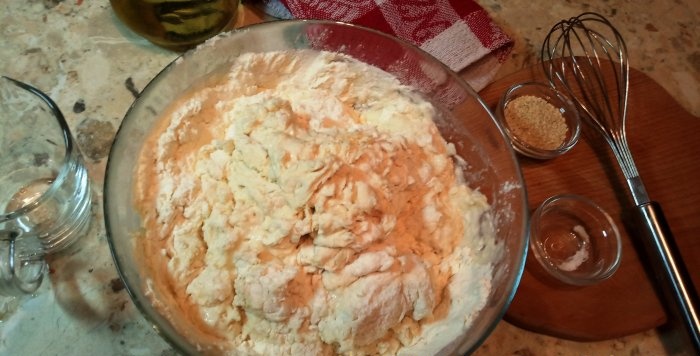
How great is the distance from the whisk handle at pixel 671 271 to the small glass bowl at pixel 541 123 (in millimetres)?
203

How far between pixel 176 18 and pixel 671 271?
1.11m

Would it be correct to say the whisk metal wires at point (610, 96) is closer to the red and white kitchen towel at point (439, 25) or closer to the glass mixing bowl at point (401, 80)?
the red and white kitchen towel at point (439, 25)

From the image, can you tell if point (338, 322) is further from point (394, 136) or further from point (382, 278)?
point (394, 136)

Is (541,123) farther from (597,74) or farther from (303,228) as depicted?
(303,228)

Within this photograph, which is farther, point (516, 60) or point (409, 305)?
point (516, 60)

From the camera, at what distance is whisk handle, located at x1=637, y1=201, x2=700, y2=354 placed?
94 centimetres

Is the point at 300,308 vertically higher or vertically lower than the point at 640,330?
higher

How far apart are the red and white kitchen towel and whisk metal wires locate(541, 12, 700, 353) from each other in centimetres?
17

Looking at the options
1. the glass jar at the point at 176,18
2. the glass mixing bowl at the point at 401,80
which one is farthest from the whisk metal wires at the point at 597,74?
the glass jar at the point at 176,18

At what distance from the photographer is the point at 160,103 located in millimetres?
852

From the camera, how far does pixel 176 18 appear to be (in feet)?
3.21

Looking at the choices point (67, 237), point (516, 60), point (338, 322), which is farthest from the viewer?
point (516, 60)

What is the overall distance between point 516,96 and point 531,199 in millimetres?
242

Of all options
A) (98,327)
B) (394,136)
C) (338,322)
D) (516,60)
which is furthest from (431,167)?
(98,327)
